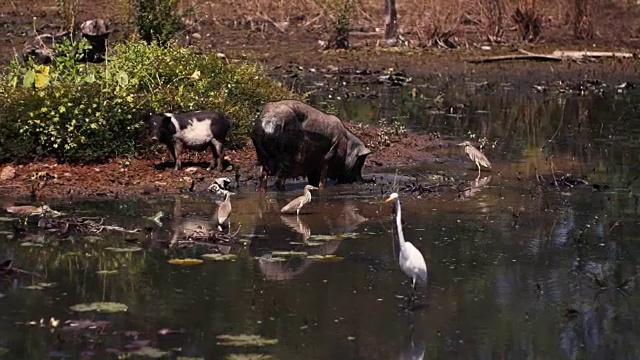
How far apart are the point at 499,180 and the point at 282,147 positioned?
3.02 metres

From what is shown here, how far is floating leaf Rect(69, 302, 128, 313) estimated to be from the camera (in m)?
Result: 9.63

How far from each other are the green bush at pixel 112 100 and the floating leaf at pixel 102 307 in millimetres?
6029

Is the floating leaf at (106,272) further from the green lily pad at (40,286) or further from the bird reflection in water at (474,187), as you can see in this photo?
the bird reflection in water at (474,187)

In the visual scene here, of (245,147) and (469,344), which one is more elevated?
(469,344)

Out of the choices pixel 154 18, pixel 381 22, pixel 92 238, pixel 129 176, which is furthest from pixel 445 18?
pixel 92 238

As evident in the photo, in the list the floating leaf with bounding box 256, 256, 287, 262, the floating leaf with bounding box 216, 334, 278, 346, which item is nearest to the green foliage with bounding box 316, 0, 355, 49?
the floating leaf with bounding box 256, 256, 287, 262

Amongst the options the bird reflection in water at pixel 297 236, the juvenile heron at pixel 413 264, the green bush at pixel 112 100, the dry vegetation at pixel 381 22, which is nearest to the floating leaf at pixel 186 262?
the bird reflection in water at pixel 297 236

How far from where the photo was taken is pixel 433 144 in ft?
64.5

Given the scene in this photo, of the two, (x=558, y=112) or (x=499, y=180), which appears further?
(x=558, y=112)

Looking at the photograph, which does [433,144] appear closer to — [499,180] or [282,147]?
[499,180]

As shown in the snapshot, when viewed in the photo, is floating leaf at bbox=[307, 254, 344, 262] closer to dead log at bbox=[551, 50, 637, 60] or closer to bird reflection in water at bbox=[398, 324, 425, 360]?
bird reflection in water at bbox=[398, 324, 425, 360]

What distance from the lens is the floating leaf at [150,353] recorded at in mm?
8633

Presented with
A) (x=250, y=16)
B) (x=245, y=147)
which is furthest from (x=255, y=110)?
(x=250, y=16)

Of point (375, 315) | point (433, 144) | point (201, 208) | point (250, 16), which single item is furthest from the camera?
point (250, 16)
